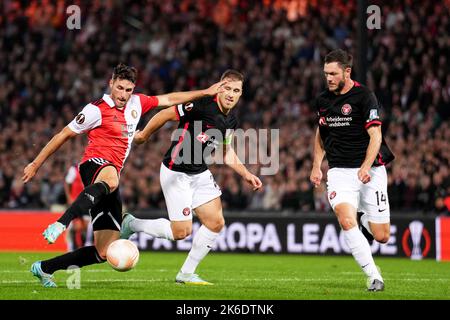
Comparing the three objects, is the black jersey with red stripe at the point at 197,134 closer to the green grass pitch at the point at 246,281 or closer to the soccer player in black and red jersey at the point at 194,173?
the soccer player in black and red jersey at the point at 194,173

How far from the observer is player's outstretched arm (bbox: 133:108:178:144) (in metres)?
11.3

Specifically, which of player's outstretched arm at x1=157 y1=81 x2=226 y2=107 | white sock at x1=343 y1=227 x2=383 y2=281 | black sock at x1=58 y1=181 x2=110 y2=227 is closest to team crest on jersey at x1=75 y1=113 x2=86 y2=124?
black sock at x1=58 y1=181 x2=110 y2=227

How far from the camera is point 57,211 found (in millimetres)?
20406

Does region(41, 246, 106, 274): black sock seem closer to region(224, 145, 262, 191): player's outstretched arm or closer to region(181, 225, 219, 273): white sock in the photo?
region(181, 225, 219, 273): white sock

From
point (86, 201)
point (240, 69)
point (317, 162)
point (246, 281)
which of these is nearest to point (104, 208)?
point (86, 201)

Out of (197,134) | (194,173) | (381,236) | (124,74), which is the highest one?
(124,74)

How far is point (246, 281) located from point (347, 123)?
236cm

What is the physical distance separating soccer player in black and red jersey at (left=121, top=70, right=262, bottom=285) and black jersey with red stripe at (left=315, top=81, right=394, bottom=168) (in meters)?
0.96

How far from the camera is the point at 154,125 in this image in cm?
1130

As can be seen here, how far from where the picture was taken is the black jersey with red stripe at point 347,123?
1094 cm

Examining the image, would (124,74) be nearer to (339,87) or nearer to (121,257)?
(121,257)

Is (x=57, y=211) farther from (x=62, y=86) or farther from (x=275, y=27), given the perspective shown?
(x=275, y=27)

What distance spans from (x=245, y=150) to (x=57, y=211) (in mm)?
4230
